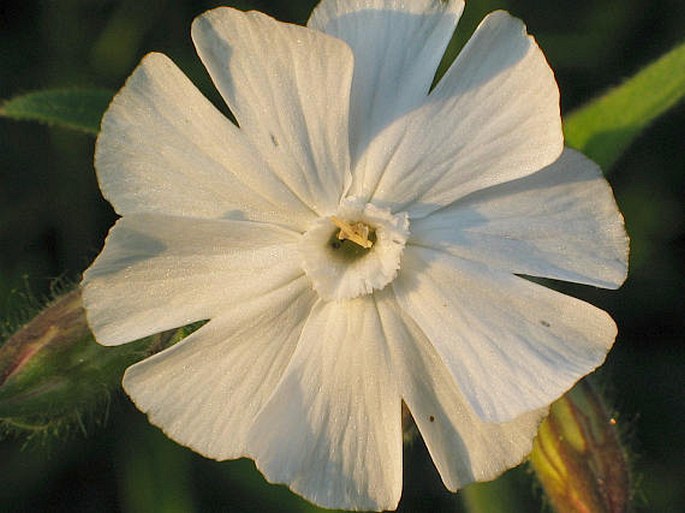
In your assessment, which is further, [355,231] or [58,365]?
[58,365]

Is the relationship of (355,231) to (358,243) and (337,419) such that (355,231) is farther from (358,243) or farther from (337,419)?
(337,419)

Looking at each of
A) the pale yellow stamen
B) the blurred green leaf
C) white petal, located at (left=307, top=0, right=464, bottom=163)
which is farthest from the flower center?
the blurred green leaf

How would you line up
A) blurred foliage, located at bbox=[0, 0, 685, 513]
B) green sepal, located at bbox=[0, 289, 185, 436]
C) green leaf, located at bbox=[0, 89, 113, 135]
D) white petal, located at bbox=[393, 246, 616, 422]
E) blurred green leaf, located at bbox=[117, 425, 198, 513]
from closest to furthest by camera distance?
white petal, located at bbox=[393, 246, 616, 422], green sepal, located at bbox=[0, 289, 185, 436], green leaf, located at bbox=[0, 89, 113, 135], blurred green leaf, located at bbox=[117, 425, 198, 513], blurred foliage, located at bbox=[0, 0, 685, 513]

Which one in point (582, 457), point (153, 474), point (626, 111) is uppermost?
point (626, 111)

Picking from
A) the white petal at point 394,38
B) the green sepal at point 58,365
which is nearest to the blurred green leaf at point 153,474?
the green sepal at point 58,365

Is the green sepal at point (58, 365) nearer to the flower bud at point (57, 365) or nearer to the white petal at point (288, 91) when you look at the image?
the flower bud at point (57, 365)

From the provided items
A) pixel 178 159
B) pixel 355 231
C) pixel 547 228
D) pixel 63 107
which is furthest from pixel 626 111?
pixel 63 107

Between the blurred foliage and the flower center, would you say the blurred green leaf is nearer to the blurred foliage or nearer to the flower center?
the blurred foliage
